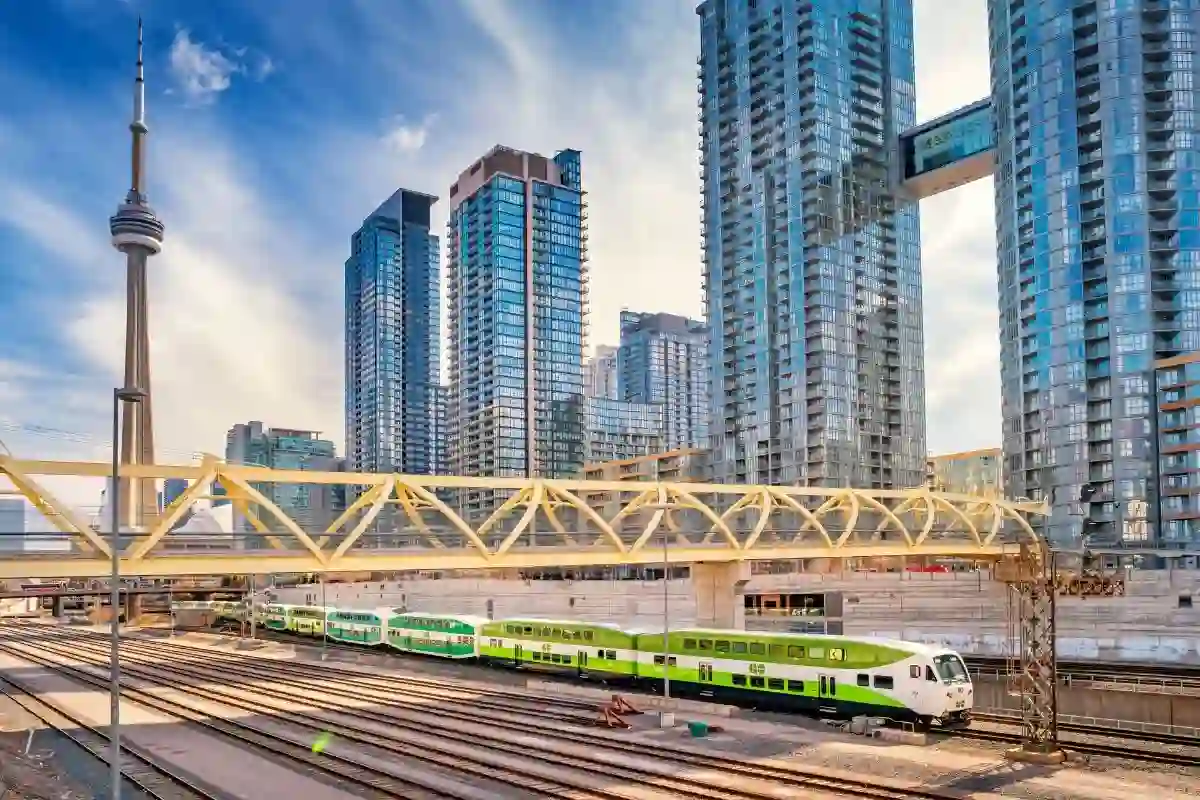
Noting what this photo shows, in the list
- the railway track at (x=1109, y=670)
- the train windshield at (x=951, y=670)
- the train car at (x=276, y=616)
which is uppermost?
the train windshield at (x=951, y=670)

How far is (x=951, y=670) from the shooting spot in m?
37.2

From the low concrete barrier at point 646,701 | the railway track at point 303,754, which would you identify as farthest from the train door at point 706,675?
the railway track at point 303,754

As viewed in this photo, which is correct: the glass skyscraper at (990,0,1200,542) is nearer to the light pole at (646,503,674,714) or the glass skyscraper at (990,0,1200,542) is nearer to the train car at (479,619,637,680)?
the train car at (479,619,637,680)

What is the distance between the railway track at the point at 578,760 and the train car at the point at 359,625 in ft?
90.5

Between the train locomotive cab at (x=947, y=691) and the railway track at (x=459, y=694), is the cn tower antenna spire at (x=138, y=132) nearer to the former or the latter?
the railway track at (x=459, y=694)

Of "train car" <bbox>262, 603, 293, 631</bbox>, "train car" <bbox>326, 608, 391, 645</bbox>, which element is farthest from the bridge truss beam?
"train car" <bbox>262, 603, 293, 631</bbox>

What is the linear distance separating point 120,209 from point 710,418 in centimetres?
9606

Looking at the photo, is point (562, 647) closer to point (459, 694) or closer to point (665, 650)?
point (459, 694)

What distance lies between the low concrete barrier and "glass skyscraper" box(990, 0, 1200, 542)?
7781 centimetres

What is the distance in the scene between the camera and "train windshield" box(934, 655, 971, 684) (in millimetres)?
36562

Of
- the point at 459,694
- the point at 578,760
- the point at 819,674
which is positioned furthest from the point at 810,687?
the point at 459,694

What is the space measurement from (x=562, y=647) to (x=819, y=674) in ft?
58.0

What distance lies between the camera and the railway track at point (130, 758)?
3095 cm

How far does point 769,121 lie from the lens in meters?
156
